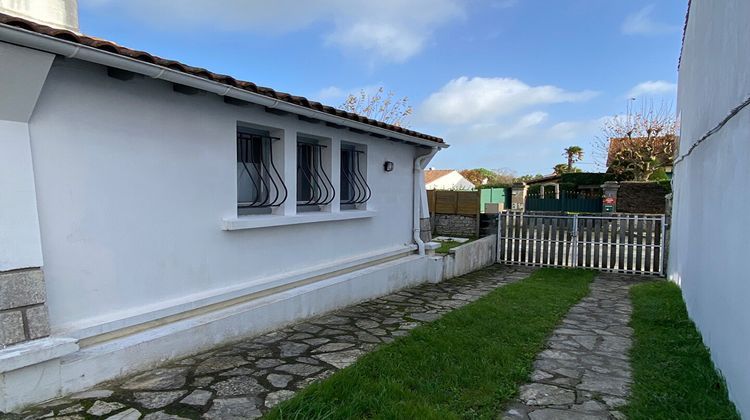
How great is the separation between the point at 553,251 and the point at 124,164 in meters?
11.0

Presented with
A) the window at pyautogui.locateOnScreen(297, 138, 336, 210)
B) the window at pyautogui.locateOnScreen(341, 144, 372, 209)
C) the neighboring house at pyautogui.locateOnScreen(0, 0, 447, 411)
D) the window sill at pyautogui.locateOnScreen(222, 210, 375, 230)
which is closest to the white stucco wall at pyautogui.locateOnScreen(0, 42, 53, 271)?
the neighboring house at pyautogui.locateOnScreen(0, 0, 447, 411)

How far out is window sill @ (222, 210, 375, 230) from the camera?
464cm

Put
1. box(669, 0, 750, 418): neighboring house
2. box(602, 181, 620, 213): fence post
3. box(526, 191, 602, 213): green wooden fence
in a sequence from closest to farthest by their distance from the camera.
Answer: box(669, 0, 750, 418): neighboring house → box(602, 181, 620, 213): fence post → box(526, 191, 602, 213): green wooden fence

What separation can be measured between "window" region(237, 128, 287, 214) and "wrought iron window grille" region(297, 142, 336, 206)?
73 cm

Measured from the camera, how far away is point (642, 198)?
1888cm

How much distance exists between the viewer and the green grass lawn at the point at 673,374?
3123mm

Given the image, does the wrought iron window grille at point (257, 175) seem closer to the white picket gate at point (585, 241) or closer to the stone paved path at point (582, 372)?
the stone paved path at point (582, 372)

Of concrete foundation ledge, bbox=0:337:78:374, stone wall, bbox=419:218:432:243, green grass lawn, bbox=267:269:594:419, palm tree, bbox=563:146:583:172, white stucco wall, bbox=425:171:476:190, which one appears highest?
Answer: palm tree, bbox=563:146:583:172

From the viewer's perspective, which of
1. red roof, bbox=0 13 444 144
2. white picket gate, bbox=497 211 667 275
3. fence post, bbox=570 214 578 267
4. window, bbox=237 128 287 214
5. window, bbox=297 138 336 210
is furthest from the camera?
fence post, bbox=570 214 578 267

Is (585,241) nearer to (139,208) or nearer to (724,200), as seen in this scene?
(724,200)

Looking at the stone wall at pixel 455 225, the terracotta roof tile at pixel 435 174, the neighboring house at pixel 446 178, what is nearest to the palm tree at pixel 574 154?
the neighboring house at pixel 446 178

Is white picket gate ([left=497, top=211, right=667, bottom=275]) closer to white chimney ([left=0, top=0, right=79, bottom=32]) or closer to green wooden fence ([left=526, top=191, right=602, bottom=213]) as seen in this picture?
green wooden fence ([left=526, top=191, right=602, bottom=213])

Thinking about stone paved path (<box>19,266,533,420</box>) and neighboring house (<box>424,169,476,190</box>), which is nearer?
stone paved path (<box>19,266,533,420</box>)

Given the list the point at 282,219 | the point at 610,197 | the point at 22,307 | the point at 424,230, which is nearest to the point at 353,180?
the point at 282,219
